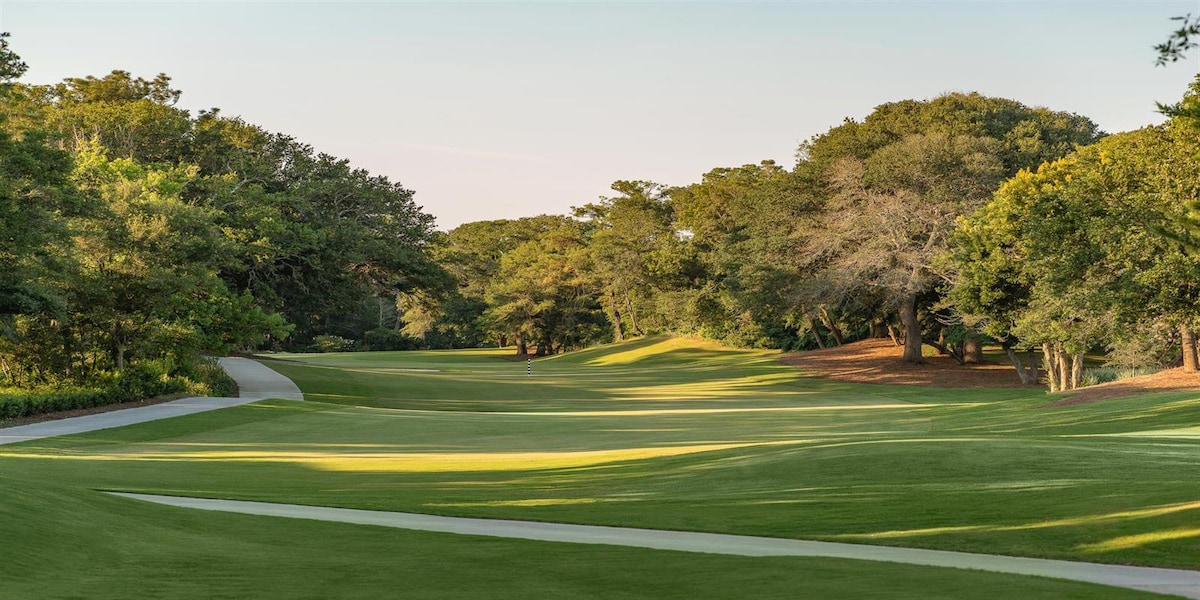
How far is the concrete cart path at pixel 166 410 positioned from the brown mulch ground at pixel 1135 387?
26109 mm

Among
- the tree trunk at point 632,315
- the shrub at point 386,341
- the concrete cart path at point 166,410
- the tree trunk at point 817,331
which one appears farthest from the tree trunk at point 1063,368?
the shrub at point 386,341

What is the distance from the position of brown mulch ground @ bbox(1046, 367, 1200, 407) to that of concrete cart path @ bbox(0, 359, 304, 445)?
2611 centimetres

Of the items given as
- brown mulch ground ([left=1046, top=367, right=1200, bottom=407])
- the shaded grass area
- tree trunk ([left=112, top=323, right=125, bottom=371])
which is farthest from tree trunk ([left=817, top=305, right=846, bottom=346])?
the shaded grass area

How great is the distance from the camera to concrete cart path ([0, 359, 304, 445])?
27.6m

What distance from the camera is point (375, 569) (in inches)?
390

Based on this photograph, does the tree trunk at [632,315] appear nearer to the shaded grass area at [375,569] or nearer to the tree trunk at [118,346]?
the tree trunk at [118,346]

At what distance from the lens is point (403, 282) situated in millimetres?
58125

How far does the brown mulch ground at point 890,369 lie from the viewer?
177 feet

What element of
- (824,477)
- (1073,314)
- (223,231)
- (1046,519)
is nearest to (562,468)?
(824,477)

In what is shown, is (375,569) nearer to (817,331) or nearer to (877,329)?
(817,331)

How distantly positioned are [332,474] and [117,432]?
10.7 metres

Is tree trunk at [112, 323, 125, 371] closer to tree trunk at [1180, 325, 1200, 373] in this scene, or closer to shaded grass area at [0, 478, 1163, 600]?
shaded grass area at [0, 478, 1163, 600]

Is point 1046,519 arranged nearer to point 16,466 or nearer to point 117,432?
point 16,466

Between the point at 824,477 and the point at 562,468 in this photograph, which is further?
the point at 562,468
